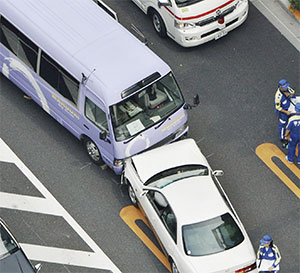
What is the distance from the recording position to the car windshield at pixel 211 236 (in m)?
15.9

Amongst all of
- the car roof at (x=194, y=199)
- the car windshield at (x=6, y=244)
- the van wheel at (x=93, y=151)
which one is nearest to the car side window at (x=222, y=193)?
the car roof at (x=194, y=199)

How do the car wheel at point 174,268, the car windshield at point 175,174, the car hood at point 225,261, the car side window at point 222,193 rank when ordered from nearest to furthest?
the car hood at point 225,261
the car wheel at point 174,268
the car side window at point 222,193
the car windshield at point 175,174

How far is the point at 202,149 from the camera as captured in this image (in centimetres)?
1883

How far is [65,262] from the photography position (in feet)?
55.7

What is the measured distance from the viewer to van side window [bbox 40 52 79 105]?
58.9 feet

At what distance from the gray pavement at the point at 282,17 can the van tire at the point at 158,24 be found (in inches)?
105

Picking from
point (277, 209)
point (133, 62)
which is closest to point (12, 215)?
point (133, 62)

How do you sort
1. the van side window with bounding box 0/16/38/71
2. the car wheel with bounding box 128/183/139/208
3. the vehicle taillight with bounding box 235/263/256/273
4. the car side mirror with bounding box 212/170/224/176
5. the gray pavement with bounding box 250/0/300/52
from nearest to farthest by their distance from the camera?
the vehicle taillight with bounding box 235/263/256/273, the car side mirror with bounding box 212/170/224/176, the car wheel with bounding box 128/183/139/208, the van side window with bounding box 0/16/38/71, the gray pavement with bounding box 250/0/300/52

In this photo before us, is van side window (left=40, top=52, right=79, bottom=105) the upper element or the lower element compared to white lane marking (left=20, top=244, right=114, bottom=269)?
upper

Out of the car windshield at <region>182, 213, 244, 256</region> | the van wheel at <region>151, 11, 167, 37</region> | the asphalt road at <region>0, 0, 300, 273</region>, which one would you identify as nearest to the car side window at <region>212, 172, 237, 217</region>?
the car windshield at <region>182, 213, 244, 256</region>

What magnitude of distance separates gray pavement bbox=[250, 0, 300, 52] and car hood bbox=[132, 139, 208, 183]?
16.3ft

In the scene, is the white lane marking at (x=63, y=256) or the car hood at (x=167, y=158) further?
the car hood at (x=167, y=158)

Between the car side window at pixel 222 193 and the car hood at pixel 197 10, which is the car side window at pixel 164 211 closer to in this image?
the car side window at pixel 222 193

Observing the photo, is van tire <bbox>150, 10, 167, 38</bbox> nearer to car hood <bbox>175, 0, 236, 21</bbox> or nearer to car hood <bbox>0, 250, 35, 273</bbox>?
car hood <bbox>175, 0, 236, 21</bbox>
